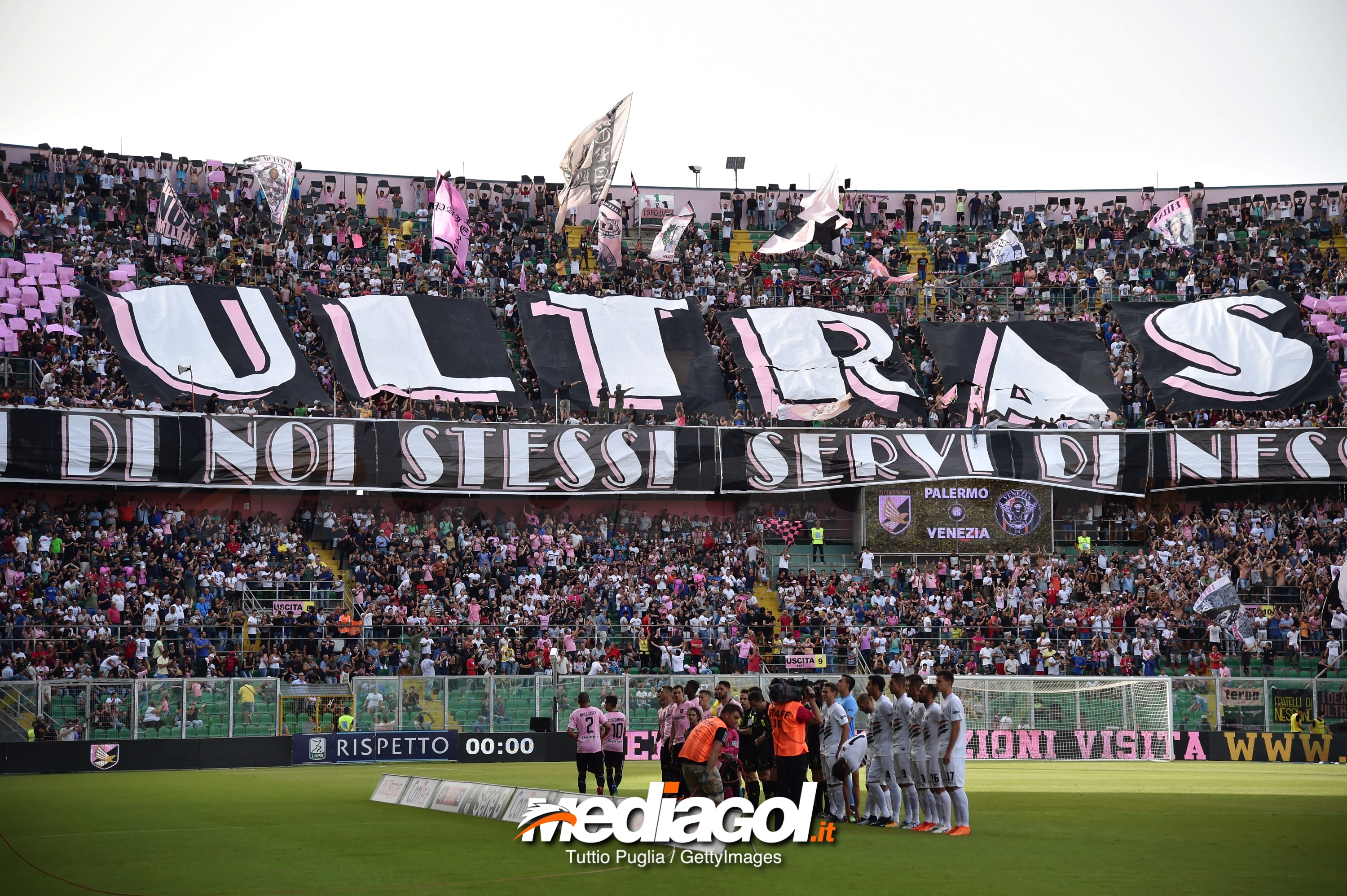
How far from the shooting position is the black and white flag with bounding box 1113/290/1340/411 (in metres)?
46.7

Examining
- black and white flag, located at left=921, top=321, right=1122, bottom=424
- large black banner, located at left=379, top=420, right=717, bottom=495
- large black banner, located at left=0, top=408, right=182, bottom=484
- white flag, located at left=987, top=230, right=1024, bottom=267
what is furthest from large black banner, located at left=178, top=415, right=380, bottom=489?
white flag, located at left=987, top=230, right=1024, bottom=267

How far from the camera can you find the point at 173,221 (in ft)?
145

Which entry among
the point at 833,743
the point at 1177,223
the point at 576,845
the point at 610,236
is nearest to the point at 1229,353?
the point at 1177,223

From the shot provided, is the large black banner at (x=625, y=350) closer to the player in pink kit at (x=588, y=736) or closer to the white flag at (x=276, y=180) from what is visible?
the white flag at (x=276, y=180)

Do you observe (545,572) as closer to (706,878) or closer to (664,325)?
(664,325)

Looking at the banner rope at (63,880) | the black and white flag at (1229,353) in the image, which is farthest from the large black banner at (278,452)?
the black and white flag at (1229,353)

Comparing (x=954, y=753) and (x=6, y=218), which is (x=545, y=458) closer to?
(x=6, y=218)

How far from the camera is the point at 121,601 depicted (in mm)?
35156

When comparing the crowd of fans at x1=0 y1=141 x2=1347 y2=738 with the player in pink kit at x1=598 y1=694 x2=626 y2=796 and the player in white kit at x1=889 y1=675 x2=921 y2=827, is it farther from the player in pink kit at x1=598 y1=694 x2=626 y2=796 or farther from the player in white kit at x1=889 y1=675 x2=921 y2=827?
the player in white kit at x1=889 y1=675 x2=921 y2=827

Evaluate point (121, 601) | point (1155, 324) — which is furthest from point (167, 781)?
point (1155, 324)

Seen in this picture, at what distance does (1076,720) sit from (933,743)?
18794 mm

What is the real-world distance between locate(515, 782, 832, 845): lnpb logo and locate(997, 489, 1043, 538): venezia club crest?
30.9 m

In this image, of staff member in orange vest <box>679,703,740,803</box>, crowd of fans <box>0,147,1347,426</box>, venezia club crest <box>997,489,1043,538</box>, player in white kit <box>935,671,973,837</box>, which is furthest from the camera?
crowd of fans <box>0,147,1347,426</box>

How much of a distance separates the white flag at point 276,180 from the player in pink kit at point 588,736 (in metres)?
28.9
